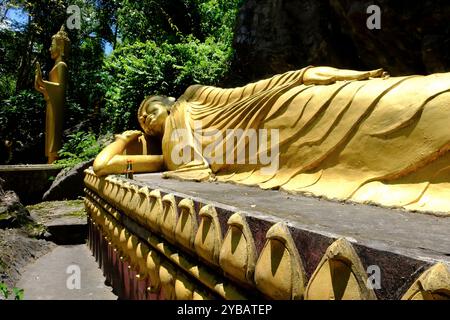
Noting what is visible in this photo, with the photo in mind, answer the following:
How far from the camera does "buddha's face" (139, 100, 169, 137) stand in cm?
380

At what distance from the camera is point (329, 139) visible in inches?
74.8

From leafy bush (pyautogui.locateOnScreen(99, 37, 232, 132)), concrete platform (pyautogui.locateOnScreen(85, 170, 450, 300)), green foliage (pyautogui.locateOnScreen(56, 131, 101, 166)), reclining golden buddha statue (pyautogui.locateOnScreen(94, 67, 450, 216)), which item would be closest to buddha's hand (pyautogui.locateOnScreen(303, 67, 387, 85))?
reclining golden buddha statue (pyautogui.locateOnScreen(94, 67, 450, 216))

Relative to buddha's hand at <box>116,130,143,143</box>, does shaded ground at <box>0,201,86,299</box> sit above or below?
below

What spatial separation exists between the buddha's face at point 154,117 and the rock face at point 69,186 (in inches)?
95.9

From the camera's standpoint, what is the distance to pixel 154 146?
417 centimetres

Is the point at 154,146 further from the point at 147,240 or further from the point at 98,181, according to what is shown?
the point at 147,240

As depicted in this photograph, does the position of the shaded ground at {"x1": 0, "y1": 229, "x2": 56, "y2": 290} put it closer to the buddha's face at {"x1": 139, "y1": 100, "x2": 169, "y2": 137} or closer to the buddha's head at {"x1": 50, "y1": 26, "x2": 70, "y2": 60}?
the buddha's face at {"x1": 139, "y1": 100, "x2": 169, "y2": 137}

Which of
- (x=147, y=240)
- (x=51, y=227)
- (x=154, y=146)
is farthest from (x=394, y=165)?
(x=51, y=227)

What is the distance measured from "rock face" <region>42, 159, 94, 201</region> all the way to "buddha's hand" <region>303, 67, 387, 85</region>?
4557 mm

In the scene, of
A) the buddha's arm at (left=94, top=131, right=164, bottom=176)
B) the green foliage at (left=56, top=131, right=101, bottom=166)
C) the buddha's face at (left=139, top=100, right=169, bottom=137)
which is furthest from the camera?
the green foliage at (left=56, top=131, right=101, bottom=166)

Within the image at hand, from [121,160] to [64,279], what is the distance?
1.16 m

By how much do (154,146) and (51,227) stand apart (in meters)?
1.51

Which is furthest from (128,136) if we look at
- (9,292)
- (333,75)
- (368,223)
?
(368,223)

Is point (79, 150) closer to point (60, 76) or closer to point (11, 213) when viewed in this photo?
point (60, 76)
